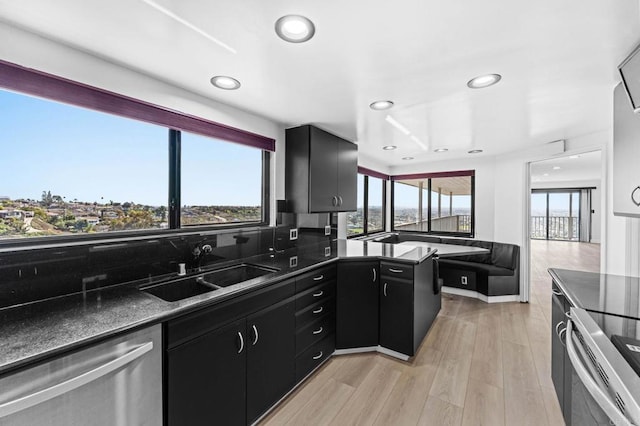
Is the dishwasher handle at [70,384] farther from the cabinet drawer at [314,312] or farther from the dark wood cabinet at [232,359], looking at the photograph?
the cabinet drawer at [314,312]

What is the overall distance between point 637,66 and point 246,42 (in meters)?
1.92

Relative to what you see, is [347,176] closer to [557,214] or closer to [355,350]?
[355,350]

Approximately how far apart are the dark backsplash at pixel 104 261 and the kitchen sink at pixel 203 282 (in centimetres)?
13

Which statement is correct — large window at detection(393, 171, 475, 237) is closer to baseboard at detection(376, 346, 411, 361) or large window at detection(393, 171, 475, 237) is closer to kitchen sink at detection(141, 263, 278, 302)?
baseboard at detection(376, 346, 411, 361)

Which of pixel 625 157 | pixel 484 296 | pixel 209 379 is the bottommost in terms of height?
pixel 484 296

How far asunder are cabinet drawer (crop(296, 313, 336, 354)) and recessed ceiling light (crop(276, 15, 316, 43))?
188 cm

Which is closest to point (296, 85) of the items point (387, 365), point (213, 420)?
point (213, 420)

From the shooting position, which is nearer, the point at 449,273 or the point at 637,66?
the point at 637,66

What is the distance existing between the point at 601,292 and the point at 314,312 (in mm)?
1856

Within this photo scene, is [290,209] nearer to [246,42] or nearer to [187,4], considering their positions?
[246,42]

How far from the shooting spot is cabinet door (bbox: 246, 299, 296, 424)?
1.60 metres

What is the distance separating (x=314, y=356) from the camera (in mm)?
2148

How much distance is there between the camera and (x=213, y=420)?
4.53ft

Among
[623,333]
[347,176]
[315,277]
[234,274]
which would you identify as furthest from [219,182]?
[623,333]
